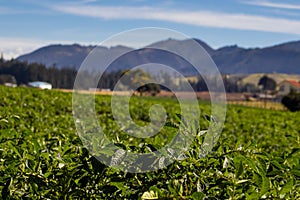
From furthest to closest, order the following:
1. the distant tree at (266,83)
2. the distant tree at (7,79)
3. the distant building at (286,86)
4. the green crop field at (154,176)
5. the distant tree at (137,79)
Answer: the distant tree at (266,83) → the distant building at (286,86) → the distant tree at (7,79) → the distant tree at (137,79) → the green crop field at (154,176)

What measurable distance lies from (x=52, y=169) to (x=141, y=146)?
0.99 feet

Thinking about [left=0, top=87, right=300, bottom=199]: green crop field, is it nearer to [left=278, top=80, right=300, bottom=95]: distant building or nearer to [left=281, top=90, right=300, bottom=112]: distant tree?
[left=281, top=90, right=300, bottom=112]: distant tree

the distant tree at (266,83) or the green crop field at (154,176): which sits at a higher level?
the green crop field at (154,176)

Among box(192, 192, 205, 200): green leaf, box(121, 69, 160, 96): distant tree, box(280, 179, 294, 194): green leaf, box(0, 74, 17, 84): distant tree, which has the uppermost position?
box(121, 69, 160, 96): distant tree

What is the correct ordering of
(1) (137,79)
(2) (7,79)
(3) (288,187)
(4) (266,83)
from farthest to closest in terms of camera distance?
(4) (266,83)
(2) (7,79)
(1) (137,79)
(3) (288,187)

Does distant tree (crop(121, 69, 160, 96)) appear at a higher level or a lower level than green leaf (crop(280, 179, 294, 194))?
higher

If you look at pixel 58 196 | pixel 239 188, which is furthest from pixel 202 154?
pixel 58 196

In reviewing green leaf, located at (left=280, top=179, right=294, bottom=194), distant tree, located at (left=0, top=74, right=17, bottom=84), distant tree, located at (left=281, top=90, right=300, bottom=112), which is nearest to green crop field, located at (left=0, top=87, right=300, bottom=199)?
green leaf, located at (left=280, top=179, right=294, bottom=194)

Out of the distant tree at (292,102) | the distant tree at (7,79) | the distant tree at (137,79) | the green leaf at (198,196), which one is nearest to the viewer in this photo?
the green leaf at (198,196)

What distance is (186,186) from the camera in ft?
4.74

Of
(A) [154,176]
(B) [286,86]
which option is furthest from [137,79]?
(B) [286,86]

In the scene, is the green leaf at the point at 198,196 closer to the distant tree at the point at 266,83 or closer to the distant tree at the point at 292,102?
the distant tree at the point at 292,102

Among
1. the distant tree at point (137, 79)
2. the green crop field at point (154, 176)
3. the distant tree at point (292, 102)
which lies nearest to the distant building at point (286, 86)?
the distant tree at point (292, 102)

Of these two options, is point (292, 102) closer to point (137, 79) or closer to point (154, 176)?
Answer: point (137, 79)
